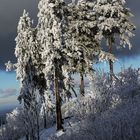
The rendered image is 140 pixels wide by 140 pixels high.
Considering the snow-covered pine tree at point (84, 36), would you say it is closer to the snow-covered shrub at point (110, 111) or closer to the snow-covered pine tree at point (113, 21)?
the snow-covered pine tree at point (113, 21)

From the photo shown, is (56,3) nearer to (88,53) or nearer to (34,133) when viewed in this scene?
(88,53)

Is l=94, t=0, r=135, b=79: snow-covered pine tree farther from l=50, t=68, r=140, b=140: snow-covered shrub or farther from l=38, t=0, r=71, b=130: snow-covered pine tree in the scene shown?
l=50, t=68, r=140, b=140: snow-covered shrub

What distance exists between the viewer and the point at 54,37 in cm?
3888

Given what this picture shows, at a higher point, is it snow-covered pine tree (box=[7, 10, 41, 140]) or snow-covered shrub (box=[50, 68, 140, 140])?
snow-covered pine tree (box=[7, 10, 41, 140])

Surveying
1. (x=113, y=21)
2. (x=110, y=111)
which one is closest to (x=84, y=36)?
(x=113, y=21)

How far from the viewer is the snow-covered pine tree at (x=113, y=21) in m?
46.3

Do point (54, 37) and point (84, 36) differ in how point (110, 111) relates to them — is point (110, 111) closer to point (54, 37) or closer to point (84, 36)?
point (54, 37)

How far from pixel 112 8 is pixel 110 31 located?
2.40 metres

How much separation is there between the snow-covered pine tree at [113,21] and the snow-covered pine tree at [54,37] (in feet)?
24.7

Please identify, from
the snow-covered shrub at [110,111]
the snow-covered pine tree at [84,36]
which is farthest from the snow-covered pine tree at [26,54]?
the snow-covered shrub at [110,111]

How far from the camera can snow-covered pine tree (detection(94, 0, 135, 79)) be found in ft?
152

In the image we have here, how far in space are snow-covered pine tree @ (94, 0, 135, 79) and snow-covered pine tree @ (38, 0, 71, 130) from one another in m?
7.54

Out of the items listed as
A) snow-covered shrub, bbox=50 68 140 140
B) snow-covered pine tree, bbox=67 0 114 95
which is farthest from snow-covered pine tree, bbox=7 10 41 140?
snow-covered shrub, bbox=50 68 140 140

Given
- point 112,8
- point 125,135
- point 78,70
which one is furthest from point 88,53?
point 125,135
